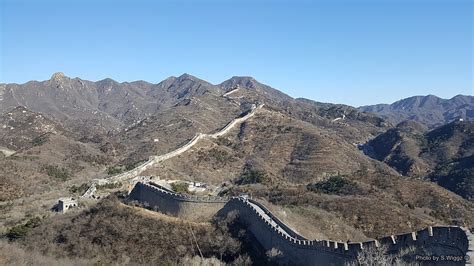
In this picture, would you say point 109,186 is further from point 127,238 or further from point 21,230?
point 127,238

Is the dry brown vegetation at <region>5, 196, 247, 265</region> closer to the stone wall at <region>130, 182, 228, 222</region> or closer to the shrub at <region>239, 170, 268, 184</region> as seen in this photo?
the stone wall at <region>130, 182, 228, 222</region>

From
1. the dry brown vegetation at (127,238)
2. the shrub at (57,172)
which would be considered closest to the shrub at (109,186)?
the dry brown vegetation at (127,238)

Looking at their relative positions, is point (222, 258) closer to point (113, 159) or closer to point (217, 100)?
point (113, 159)

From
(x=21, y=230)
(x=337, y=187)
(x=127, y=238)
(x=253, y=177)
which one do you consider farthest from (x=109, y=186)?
(x=337, y=187)

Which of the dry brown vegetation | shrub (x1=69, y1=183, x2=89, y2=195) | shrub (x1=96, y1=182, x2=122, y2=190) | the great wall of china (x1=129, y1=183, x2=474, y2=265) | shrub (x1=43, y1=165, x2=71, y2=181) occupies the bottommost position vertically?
the dry brown vegetation

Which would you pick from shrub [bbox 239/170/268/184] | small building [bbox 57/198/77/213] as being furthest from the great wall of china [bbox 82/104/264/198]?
shrub [bbox 239/170/268/184]

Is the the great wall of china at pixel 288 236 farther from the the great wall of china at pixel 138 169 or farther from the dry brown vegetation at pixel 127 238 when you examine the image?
the the great wall of china at pixel 138 169
